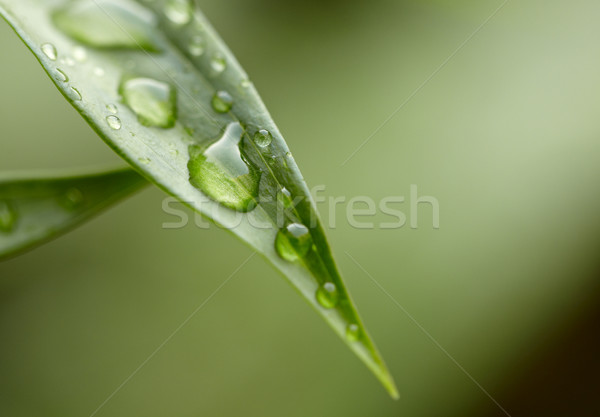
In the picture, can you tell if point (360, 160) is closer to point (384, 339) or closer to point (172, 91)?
point (384, 339)

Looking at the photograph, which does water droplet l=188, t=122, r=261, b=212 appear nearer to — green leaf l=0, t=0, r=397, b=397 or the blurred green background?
green leaf l=0, t=0, r=397, b=397

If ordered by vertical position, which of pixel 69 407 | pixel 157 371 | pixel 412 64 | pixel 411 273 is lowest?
pixel 69 407

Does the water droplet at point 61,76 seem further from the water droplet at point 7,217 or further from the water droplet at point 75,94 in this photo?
the water droplet at point 7,217

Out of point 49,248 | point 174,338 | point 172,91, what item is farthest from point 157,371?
point 172,91

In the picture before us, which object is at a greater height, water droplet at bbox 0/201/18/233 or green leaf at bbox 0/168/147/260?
green leaf at bbox 0/168/147/260

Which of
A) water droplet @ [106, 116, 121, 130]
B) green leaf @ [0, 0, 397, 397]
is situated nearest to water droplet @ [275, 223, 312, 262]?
green leaf @ [0, 0, 397, 397]

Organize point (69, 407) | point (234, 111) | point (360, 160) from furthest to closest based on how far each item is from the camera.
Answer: point (360, 160), point (69, 407), point (234, 111)

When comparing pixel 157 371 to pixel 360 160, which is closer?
pixel 157 371
